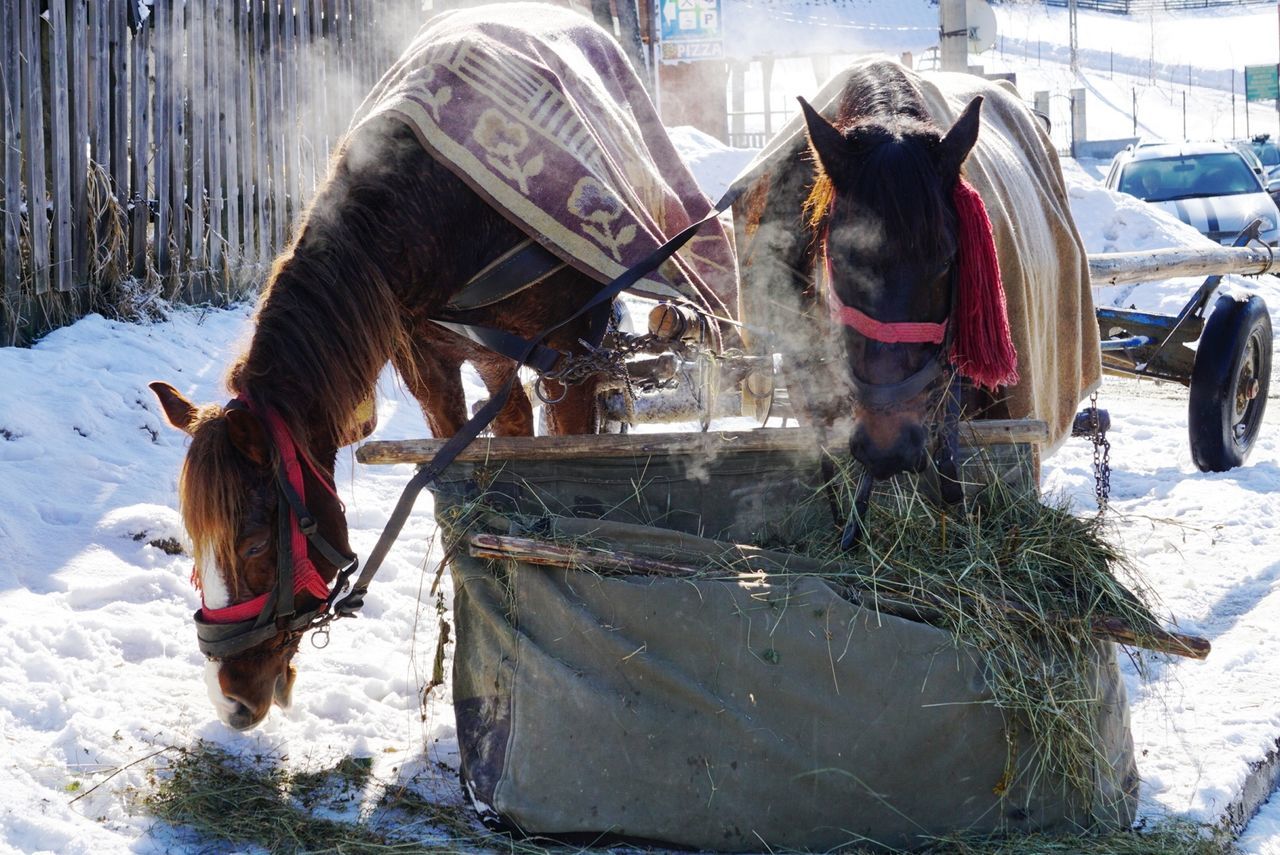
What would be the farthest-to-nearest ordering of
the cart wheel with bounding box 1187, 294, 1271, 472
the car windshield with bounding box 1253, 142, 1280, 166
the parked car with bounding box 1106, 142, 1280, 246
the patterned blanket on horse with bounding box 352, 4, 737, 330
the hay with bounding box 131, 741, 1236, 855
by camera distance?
the car windshield with bounding box 1253, 142, 1280, 166
the parked car with bounding box 1106, 142, 1280, 246
the cart wheel with bounding box 1187, 294, 1271, 472
the patterned blanket on horse with bounding box 352, 4, 737, 330
the hay with bounding box 131, 741, 1236, 855

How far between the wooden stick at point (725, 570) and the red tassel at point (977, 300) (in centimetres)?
60

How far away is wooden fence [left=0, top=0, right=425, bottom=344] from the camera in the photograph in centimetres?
496

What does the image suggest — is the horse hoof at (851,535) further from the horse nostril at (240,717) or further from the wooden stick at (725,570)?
the horse nostril at (240,717)

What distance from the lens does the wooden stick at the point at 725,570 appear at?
8.21 ft

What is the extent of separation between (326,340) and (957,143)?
1582 mm

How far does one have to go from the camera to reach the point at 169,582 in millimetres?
3891

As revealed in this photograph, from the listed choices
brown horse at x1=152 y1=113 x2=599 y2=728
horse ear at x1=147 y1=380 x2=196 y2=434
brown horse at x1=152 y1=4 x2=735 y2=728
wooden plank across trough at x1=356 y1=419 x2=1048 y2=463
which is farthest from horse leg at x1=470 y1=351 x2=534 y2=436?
horse ear at x1=147 y1=380 x2=196 y2=434

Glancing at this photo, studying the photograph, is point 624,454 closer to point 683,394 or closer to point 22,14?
point 683,394

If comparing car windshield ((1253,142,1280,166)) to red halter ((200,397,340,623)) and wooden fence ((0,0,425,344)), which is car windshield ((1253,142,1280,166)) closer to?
wooden fence ((0,0,425,344))

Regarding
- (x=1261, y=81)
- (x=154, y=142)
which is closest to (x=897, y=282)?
(x=154, y=142)

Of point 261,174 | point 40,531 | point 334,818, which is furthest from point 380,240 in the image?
point 261,174

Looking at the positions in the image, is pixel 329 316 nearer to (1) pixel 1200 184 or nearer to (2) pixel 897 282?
(2) pixel 897 282

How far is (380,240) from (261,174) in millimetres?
4372

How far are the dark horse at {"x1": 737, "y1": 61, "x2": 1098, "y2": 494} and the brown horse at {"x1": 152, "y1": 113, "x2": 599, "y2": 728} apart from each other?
741 mm
